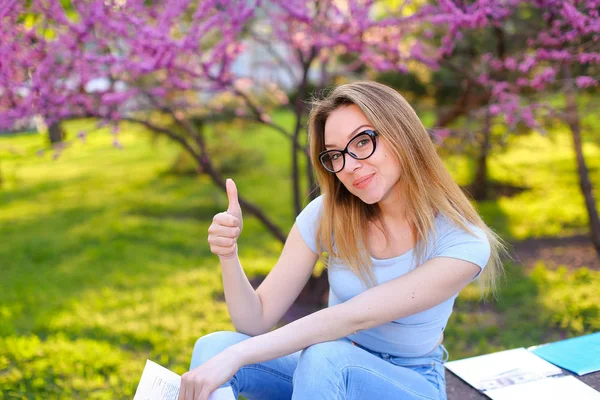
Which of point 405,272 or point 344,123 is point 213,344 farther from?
point 344,123

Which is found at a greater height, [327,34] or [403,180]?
[327,34]

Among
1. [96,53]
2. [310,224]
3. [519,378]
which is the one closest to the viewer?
[310,224]

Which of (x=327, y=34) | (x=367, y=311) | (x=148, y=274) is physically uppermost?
(x=327, y=34)

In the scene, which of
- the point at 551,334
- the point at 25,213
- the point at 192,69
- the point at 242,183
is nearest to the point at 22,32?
the point at 192,69

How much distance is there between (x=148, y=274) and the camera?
15.0ft

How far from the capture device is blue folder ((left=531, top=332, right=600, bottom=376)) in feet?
6.80

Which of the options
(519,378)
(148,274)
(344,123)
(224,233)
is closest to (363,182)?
(344,123)

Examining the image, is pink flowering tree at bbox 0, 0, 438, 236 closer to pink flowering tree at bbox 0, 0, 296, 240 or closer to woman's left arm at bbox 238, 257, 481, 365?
pink flowering tree at bbox 0, 0, 296, 240

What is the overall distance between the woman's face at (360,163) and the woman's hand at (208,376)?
2.00 feet

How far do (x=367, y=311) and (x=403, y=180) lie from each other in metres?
0.43

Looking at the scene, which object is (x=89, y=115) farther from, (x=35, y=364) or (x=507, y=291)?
(x=507, y=291)

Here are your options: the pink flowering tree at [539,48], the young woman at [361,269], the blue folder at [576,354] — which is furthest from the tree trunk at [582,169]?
the young woman at [361,269]

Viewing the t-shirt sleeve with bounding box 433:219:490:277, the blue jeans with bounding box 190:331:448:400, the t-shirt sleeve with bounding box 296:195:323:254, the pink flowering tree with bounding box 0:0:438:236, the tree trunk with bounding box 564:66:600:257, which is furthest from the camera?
the tree trunk with bounding box 564:66:600:257

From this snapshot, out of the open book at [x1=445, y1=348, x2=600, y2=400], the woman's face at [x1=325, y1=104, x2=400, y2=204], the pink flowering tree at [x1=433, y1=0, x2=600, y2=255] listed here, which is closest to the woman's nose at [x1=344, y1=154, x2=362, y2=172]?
the woman's face at [x1=325, y1=104, x2=400, y2=204]
